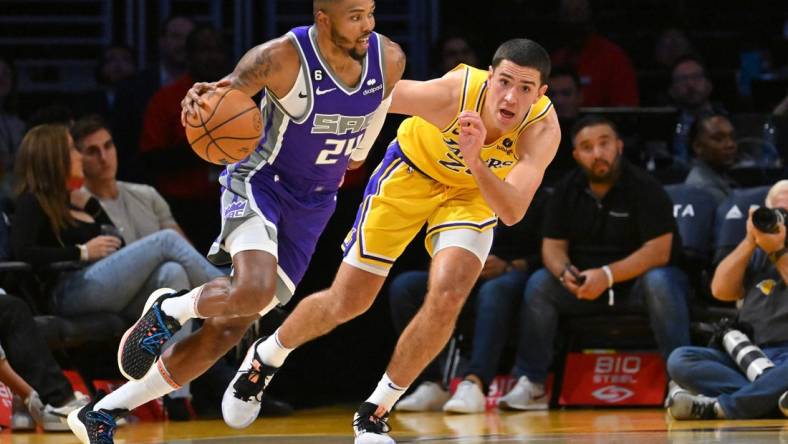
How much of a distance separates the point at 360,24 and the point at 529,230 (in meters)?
3.20

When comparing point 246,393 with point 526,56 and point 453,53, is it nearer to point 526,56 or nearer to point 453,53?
point 526,56

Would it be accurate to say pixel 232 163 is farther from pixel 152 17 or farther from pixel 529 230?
pixel 152 17

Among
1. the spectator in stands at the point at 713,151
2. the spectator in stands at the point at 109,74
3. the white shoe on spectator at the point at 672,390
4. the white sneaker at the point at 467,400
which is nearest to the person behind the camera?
the white shoe on spectator at the point at 672,390

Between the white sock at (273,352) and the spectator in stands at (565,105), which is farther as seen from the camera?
the spectator in stands at (565,105)

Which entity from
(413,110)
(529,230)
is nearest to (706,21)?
(529,230)

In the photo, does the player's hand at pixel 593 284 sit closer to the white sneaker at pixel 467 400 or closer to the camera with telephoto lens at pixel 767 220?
the white sneaker at pixel 467 400

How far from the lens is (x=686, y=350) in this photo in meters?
7.04

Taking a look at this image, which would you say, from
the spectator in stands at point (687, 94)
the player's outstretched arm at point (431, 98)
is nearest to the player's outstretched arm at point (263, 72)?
the player's outstretched arm at point (431, 98)

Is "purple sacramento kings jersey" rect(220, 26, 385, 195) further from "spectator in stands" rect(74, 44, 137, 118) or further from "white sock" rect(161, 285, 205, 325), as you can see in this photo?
"spectator in stands" rect(74, 44, 137, 118)

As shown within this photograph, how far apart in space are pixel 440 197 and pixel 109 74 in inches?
178

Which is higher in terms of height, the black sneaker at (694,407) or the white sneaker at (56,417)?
the black sneaker at (694,407)

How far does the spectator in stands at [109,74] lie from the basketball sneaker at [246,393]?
3946mm

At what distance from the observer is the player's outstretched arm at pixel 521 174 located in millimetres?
5195

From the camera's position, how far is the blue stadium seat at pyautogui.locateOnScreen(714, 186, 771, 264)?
7637 millimetres
